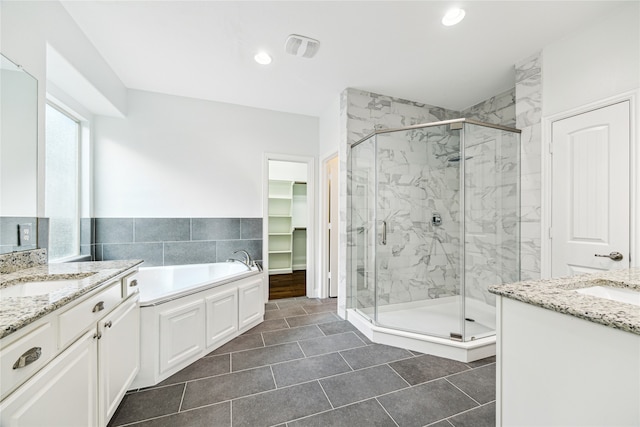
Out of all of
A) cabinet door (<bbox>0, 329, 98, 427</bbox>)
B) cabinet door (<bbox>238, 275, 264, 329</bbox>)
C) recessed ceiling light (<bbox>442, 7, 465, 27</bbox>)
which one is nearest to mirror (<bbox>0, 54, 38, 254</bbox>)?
cabinet door (<bbox>0, 329, 98, 427</bbox>)

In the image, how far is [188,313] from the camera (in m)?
1.90

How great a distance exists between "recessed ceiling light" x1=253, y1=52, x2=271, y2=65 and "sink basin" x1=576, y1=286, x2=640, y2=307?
2.64 meters

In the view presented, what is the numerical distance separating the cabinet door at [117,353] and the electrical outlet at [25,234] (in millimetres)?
663

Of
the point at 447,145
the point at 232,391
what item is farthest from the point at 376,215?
the point at 232,391

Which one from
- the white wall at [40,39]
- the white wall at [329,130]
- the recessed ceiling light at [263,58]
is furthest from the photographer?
the white wall at [329,130]

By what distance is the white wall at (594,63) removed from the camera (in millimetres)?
1683

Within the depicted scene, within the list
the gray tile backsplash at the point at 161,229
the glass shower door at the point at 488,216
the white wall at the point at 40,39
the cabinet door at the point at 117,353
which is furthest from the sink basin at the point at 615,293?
the gray tile backsplash at the point at 161,229

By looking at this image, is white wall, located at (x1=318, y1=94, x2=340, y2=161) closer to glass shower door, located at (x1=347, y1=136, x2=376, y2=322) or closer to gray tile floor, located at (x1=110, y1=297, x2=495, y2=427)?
glass shower door, located at (x1=347, y1=136, x2=376, y2=322)

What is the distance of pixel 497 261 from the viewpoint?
107 inches

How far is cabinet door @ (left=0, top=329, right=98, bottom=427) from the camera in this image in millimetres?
747

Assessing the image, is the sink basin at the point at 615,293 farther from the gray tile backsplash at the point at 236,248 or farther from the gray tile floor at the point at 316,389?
the gray tile backsplash at the point at 236,248

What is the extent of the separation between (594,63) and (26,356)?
3.54 meters

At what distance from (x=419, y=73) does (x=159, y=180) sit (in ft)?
10.3

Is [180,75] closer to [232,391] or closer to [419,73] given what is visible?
[419,73]
